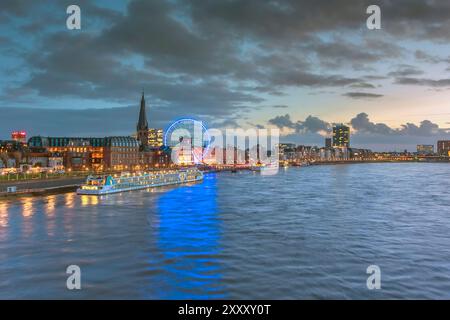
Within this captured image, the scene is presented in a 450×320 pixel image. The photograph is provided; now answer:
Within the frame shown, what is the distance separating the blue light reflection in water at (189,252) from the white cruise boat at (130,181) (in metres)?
28.8

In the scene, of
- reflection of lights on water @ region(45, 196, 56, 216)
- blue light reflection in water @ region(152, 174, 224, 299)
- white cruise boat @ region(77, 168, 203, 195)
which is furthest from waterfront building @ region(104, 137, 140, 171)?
blue light reflection in water @ region(152, 174, 224, 299)

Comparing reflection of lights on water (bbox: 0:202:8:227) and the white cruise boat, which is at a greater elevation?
the white cruise boat

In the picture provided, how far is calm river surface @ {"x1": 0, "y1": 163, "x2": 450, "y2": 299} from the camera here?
26.1 meters

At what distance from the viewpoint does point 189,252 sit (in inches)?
1411

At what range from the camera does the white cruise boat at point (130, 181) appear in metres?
87.2

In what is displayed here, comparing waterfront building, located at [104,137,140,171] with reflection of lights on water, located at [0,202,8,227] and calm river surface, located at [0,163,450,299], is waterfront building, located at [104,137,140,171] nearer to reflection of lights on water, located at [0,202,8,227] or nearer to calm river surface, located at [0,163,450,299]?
reflection of lights on water, located at [0,202,8,227]

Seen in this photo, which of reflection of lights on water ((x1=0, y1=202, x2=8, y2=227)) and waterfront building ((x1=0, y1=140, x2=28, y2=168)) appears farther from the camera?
waterfront building ((x1=0, y1=140, x2=28, y2=168))

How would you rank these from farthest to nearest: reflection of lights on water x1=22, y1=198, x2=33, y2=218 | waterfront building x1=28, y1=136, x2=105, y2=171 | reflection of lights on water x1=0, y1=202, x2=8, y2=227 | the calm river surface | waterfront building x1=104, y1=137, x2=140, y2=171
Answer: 1. waterfront building x1=104, y1=137, x2=140, y2=171
2. waterfront building x1=28, y1=136, x2=105, y2=171
3. reflection of lights on water x1=22, y1=198, x2=33, y2=218
4. reflection of lights on water x1=0, y1=202, x2=8, y2=227
5. the calm river surface

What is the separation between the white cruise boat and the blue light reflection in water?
94.5ft

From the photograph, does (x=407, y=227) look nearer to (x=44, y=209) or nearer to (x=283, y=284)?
(x=283, y=284)

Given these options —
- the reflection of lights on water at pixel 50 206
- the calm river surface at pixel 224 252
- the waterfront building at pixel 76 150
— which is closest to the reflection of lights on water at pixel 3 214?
the calm river surface at pixel 224 252

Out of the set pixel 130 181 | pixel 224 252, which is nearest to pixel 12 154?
pixel 130 181

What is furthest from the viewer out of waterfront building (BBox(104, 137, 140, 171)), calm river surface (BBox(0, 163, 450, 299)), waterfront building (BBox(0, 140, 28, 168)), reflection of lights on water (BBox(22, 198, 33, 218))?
A: waterfront building (BBox(104, 137, 140, 171))

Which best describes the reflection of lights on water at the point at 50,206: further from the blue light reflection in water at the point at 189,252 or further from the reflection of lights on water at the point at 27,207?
the blue light reflection in water at the point at 189,252
